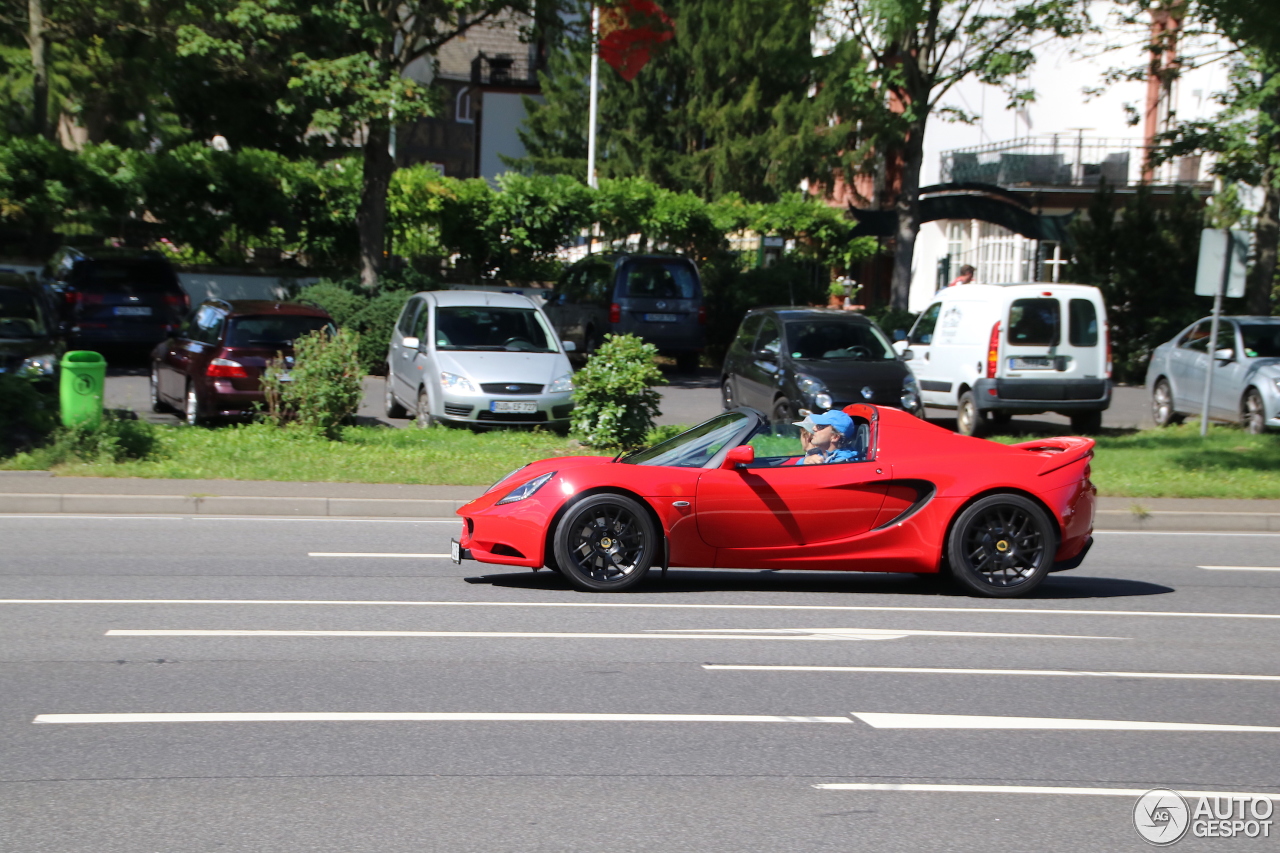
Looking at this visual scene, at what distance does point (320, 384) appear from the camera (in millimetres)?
15203

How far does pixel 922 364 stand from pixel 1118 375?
32.2 feet

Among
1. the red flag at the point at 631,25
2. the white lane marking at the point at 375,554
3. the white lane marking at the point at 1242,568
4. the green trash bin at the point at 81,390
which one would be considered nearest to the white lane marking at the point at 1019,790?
the white lane marking at the point at 375,554

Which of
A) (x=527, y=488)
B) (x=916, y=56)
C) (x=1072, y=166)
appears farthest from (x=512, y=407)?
(x=1072, y=166)

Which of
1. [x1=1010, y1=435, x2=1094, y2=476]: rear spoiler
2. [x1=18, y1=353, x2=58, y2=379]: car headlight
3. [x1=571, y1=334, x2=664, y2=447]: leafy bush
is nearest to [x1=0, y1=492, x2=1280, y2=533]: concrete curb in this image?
[x1=571, y1=334, x2=664, y2=447]: leafy bush

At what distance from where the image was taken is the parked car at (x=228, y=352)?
641 inches

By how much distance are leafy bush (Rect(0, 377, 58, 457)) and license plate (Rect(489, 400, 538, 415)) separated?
193 inches

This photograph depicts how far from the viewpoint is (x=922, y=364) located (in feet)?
63.5

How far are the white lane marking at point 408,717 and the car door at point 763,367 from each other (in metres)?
11.5

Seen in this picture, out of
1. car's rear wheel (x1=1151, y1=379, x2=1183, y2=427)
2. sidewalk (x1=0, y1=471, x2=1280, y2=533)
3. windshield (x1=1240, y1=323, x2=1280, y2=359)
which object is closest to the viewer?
sidewalk (x1=0, y1=471, x2=1280, y2=533)

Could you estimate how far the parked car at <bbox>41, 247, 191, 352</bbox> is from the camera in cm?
2294

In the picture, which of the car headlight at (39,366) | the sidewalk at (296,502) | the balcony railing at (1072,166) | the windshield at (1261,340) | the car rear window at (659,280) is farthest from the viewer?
the balcony railing at (1072,166)

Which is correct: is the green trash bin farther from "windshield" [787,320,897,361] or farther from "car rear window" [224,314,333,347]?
"windshield" [787,320,897,361]

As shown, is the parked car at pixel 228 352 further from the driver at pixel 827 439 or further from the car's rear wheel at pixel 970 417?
the car's rear wheel at pixel 970 417

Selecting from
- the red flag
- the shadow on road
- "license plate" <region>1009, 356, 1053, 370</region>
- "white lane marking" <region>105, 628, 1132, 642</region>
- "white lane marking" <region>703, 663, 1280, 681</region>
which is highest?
the red flag
